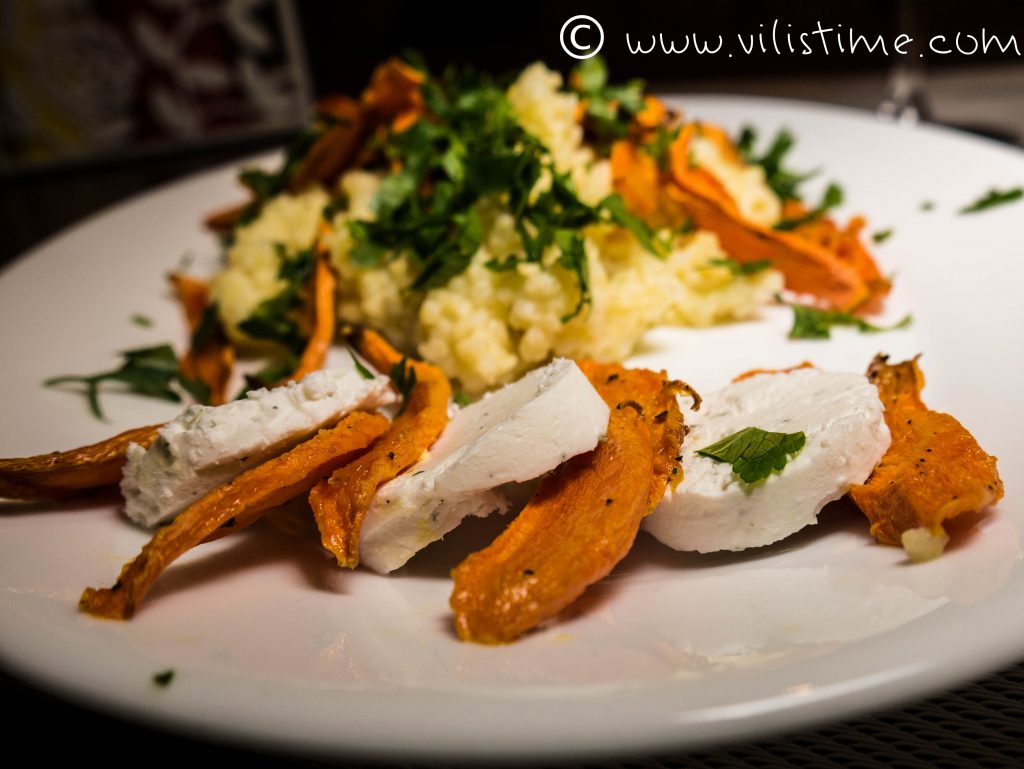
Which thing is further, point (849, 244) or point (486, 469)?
point (849, 244)

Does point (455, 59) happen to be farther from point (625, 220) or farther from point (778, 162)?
point (625, 220)

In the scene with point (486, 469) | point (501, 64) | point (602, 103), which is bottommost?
point (486, 469)

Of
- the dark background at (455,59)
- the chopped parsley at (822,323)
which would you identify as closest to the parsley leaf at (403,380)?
the chopped parsley at (822,323)

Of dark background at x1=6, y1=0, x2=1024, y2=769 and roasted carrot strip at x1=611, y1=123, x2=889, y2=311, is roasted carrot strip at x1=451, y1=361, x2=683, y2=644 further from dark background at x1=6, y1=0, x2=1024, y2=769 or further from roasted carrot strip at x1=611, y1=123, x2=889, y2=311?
dark background at x1=6, y1=0, x2=1024, y2=769

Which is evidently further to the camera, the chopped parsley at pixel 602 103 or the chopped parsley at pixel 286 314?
the chopped parsley at pixel 602 103

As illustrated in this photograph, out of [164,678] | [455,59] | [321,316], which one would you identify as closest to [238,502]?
[164,678]

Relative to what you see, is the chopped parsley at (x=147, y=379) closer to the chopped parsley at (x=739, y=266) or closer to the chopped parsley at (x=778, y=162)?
the chopped parsley at (x=739, y=266)

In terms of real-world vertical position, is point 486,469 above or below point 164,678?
above

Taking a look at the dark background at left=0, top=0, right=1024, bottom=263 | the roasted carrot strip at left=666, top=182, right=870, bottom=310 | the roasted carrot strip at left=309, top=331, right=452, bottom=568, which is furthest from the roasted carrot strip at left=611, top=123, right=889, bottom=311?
the dark background at left=0, top=0, right=1024, bottom=263

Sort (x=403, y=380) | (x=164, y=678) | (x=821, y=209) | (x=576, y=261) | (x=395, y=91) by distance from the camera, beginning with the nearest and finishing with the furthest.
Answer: (x=164, y=678), (x=403, y=380), (x=576, y=261), (x=395, y=91), (x=821, y=209)
